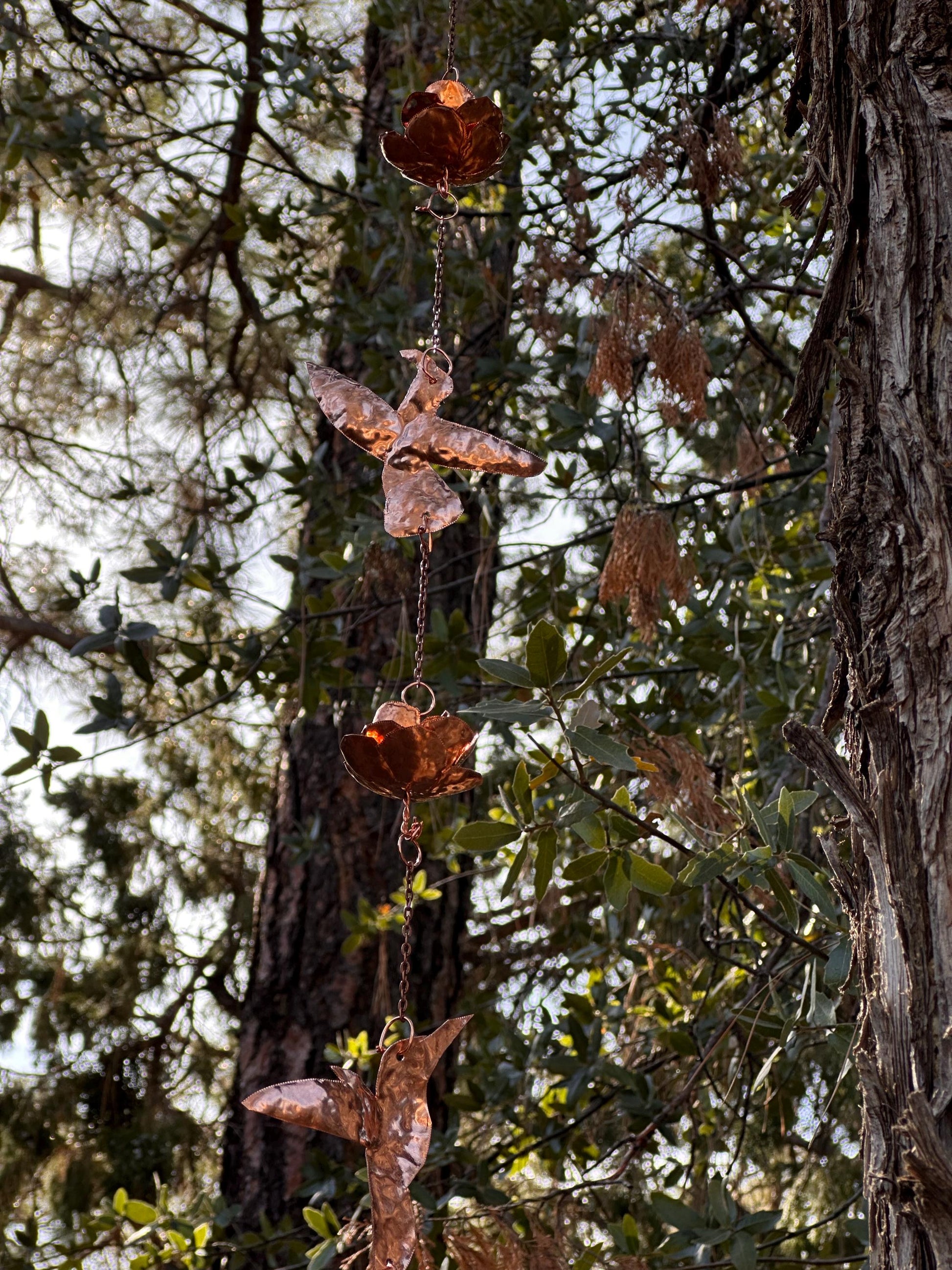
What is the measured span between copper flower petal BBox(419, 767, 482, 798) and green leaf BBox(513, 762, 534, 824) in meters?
0.20

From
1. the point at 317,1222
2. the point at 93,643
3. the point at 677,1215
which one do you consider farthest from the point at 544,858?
the point at 93,643

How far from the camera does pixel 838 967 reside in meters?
1.11

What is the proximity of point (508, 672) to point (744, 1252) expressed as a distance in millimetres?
628

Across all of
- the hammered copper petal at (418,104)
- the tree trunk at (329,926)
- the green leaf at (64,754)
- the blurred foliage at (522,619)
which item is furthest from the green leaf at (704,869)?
the tree trunk at (329,926)

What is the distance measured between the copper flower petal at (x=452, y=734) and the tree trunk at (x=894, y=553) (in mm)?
215

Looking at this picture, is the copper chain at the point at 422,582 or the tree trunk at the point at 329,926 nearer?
the copper chain at the point at 422,582

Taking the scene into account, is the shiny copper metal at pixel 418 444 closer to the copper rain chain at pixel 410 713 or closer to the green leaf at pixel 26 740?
Result: the copper rain chain at pixel 410 713

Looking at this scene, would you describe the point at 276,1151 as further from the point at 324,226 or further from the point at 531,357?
the point at 324,226

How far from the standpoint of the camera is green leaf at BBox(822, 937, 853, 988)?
3.62 feet

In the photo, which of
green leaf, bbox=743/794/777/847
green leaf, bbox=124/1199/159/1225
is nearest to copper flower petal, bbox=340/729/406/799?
green leaf, bbox=743/794/777/847

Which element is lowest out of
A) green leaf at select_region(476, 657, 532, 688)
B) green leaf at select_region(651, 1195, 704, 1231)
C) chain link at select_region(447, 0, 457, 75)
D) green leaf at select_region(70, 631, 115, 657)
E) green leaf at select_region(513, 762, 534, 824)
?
green leaf at select_region(651, 1195, 704, 1231)

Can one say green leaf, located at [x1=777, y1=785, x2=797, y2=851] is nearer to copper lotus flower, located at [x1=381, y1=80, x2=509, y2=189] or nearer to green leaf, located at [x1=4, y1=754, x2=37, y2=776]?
copper lotus flower, located at [x1=381, y1=80, x2=509, y2=189]

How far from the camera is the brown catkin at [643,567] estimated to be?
1483 mm

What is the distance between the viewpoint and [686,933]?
7.30ft
